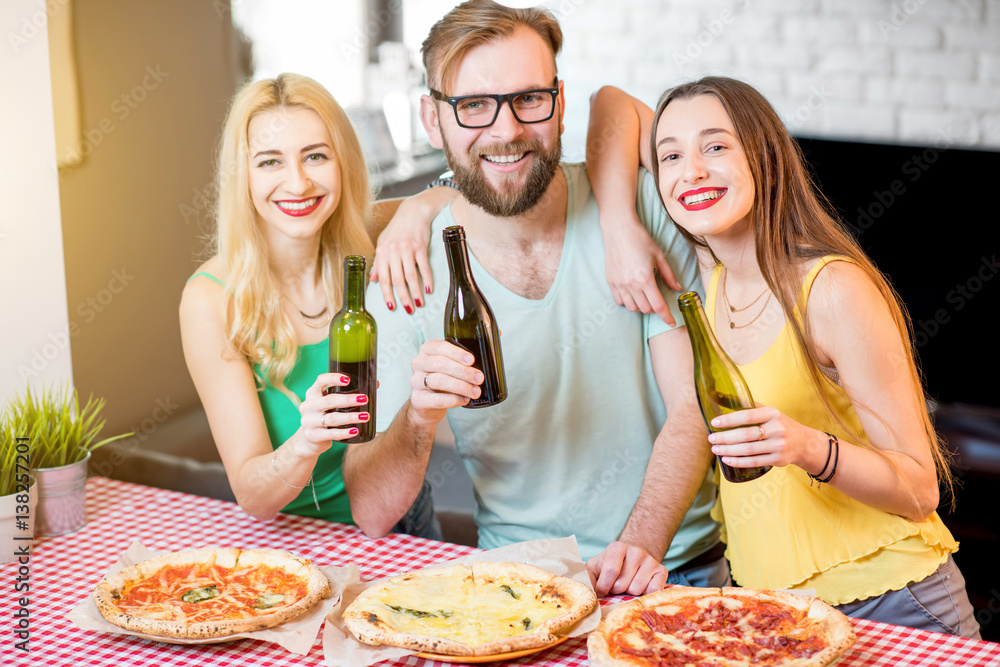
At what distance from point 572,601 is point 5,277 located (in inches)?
60.8

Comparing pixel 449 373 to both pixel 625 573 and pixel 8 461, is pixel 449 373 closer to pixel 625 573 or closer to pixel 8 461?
pixel 625 573

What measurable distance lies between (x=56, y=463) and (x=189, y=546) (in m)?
0.37

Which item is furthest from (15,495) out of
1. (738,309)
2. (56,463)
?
(738,309)

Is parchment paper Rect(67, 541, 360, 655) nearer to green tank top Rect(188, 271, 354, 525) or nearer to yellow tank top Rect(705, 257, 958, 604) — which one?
green tank top Rect(188, 271, 354, 525)

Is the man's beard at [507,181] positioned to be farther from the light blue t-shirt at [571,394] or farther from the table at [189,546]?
the table at [189,546]

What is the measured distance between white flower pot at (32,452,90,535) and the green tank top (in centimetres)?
39

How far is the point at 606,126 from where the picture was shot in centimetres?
189

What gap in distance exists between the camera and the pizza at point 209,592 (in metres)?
1.22

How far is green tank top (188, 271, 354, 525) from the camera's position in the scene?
1.92 m

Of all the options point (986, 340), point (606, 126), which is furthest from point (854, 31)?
point (606, 126)

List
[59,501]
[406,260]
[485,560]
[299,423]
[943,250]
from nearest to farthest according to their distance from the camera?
1. [485,560]
2. [59,501]
3. [406,260]
4. [299,423]
5. [943,250]

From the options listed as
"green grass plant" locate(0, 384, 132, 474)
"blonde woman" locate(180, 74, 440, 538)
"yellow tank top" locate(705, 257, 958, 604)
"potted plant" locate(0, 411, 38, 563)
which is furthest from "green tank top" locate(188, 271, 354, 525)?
"yellow tank top" locate(705, 257, 958, 604)

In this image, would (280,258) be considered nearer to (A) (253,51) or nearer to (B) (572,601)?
(B) (572,601)

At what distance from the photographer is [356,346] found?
1502mm
